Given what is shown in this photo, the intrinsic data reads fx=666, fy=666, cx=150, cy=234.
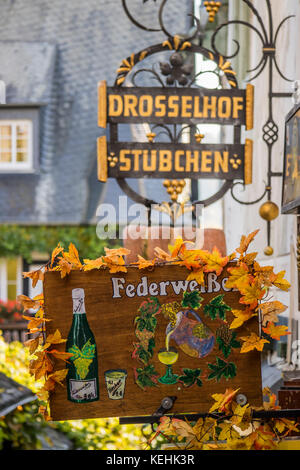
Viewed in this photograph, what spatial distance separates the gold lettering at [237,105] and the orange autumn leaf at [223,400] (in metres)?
2.53

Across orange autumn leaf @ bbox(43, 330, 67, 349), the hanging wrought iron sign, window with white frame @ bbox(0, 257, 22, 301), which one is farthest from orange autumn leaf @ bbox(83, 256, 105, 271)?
window with white frame @ bbox(0, 257, 22, 301)

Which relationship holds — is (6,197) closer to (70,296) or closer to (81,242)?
(81,242)

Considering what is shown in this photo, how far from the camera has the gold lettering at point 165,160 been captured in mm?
4168

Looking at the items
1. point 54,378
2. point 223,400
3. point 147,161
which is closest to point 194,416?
point 223,400

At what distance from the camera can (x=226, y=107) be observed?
4188mm

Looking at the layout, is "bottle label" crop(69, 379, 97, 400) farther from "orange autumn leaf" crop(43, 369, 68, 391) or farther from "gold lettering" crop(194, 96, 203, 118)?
"gold lettering" crop(194, 96, 203, 118)

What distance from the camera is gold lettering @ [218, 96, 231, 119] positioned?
4.17 meters

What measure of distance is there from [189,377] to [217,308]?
226mm

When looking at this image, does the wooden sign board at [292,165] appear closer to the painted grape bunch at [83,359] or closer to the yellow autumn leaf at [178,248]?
the yellow autumn leaf at [178,248]

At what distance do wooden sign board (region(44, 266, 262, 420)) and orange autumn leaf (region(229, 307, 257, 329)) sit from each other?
0.08 ft

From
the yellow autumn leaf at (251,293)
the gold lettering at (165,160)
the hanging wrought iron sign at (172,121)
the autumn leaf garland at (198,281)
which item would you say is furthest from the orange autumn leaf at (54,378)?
the gold lettering at (165,160)

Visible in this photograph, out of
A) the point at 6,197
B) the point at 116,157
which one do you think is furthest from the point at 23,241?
the point at 116,157

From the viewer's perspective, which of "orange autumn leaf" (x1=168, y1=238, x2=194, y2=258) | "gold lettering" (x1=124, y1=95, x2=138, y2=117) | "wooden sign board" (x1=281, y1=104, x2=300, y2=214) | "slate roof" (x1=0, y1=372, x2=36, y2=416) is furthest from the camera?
"gold lettering" (x1=124, y1=95, x2=138, y2=117)
